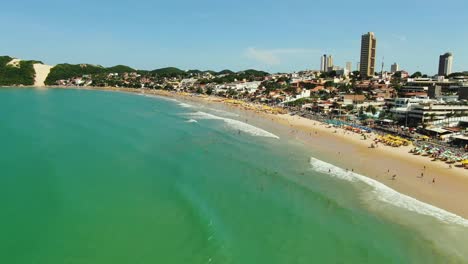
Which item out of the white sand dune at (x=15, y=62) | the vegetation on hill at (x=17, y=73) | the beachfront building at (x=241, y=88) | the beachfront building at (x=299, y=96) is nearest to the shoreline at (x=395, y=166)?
the beachfront building at (x=299, y=96)

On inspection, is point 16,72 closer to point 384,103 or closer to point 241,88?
point 241,88

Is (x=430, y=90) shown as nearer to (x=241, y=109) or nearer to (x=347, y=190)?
(x=241, y=109)

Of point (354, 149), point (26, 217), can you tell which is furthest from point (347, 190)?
point (26, 217)

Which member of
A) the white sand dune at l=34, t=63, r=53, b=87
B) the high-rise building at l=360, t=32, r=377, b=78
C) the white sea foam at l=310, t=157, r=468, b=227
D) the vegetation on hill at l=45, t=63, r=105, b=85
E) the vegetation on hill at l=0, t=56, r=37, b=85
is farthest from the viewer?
the vegetation on hill at l=45, t=63, r=105, b=85

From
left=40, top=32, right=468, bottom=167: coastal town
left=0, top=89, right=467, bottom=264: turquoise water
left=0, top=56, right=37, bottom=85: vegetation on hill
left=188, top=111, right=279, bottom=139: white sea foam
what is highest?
left=0, top=56, right=37, bottom=85: vegetation on hill

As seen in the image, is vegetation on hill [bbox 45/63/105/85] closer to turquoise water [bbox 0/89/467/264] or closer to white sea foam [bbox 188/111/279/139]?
white sea foam [bbox 188/111/279/139]

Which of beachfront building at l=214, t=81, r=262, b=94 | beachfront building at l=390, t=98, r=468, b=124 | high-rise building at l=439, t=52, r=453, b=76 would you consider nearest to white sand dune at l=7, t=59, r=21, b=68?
beachfront building at l=214, t=81, r=262, b=94
